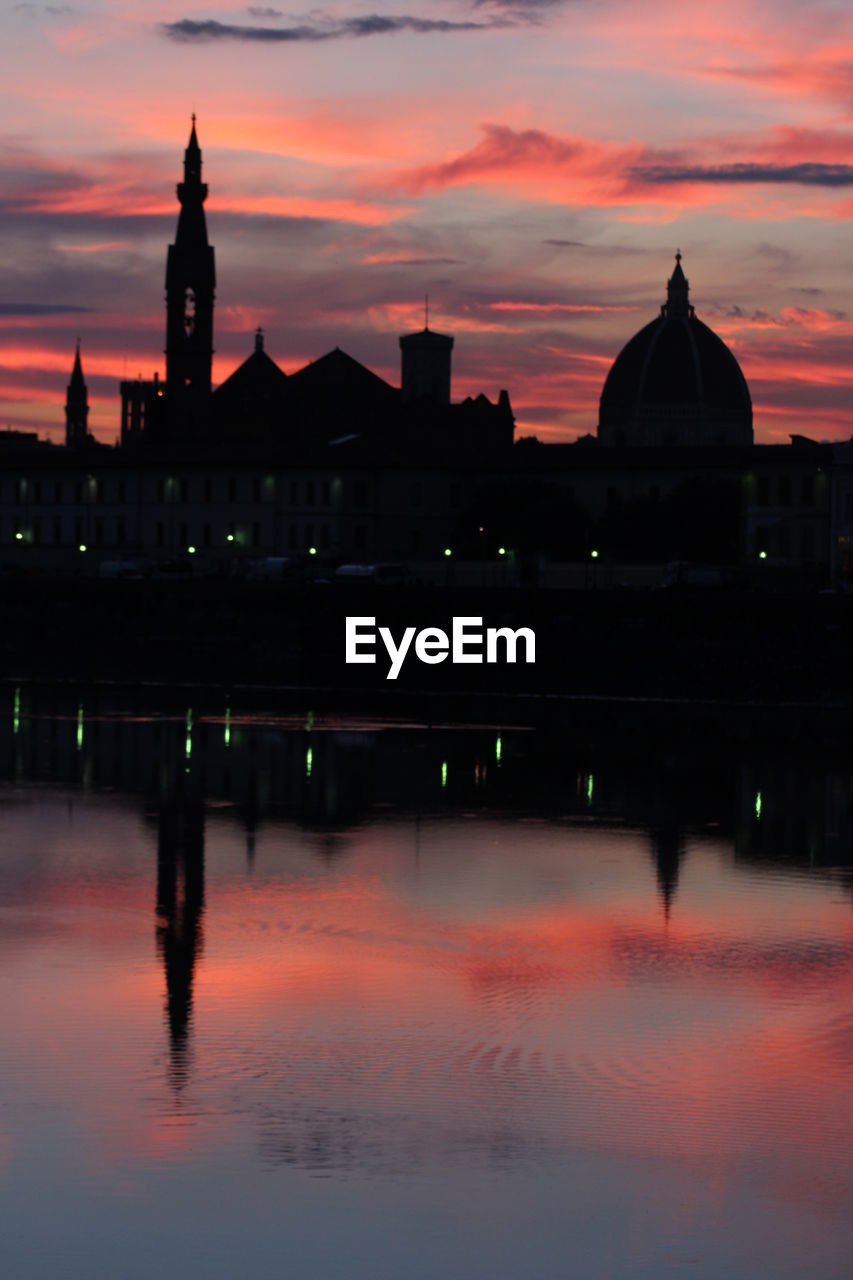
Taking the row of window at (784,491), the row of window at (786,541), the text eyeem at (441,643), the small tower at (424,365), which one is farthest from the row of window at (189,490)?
the small tower at (424,365)

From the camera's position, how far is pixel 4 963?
26.7 m

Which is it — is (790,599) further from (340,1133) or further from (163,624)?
(340,1133)

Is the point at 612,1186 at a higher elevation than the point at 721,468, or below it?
below

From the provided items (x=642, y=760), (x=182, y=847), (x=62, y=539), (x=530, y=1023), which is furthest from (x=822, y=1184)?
(x=62, y=539)

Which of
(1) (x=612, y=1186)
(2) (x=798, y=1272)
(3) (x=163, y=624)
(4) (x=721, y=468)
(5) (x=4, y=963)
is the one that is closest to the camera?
(2) (x=798, y=1272)

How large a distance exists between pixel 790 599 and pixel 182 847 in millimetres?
42852

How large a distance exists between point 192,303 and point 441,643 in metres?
80.1

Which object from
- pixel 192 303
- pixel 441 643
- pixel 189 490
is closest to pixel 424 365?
pixel 192 303

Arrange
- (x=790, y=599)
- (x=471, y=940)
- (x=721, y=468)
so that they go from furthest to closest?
(x=721, y=468) → (x=790, y=599) → (x=471, y=940)

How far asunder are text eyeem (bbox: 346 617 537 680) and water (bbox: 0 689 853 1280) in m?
37.8

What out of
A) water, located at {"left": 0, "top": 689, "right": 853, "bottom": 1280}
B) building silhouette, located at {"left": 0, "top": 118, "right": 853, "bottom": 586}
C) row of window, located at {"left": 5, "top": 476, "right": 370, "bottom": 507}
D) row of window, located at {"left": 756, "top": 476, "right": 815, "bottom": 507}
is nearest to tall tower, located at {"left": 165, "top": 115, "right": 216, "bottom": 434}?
building silhouette, located at {"left": 0, "top": 118, "right": 853, "bottom": 586}

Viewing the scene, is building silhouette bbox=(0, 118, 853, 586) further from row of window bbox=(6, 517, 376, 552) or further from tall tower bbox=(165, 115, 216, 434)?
tall tower bbox=(165, 115, 216, 434)

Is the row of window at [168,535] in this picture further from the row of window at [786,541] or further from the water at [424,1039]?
the water at [424,1039]

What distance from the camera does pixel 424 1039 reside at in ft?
76.0
